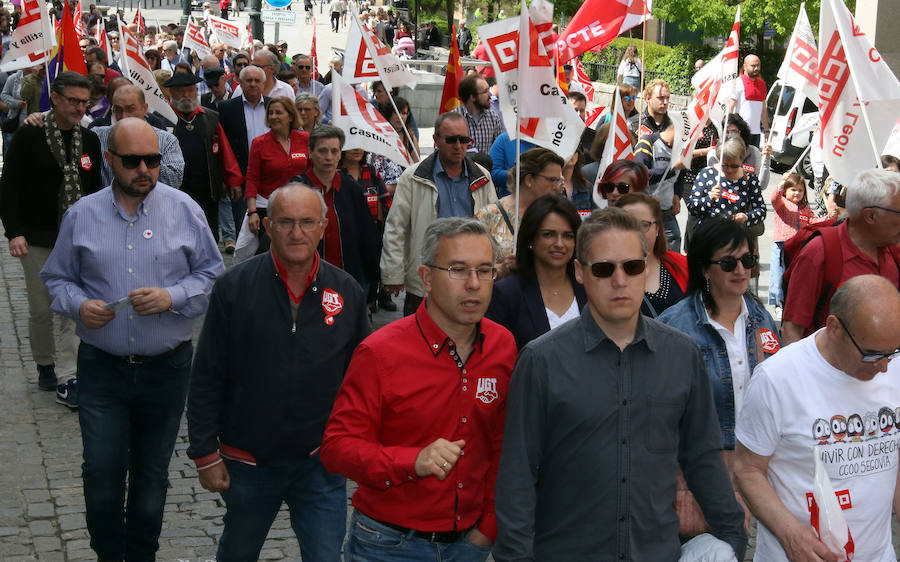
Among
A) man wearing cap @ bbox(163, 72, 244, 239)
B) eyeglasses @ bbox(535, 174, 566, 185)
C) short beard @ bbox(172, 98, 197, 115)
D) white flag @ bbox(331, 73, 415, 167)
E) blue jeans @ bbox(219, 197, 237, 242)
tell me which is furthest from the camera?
blue jeans @ bbox(219, 197, 237, 242)

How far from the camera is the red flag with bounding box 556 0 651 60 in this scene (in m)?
11.7

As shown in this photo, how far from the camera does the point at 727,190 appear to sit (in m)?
9.55

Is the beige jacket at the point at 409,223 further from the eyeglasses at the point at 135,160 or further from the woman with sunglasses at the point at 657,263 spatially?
the eyeglasses at the point at 135,160

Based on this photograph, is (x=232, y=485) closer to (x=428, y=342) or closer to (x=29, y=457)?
(x=428, y=342)

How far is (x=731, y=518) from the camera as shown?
368cm

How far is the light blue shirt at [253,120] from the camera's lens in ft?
39.3

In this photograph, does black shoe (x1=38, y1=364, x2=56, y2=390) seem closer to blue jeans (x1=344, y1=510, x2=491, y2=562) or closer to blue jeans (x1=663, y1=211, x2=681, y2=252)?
blue jeans (x1=663, y1=211, x2=681, y2=252)

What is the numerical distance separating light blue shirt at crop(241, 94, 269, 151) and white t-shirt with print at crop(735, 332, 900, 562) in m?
8.62

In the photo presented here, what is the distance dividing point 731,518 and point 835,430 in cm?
54

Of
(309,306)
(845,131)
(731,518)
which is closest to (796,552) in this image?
(731,518)

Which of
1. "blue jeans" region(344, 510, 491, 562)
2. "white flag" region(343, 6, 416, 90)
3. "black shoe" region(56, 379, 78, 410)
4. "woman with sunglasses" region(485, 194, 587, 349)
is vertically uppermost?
"white flag" region(343, 6, 416, 90)

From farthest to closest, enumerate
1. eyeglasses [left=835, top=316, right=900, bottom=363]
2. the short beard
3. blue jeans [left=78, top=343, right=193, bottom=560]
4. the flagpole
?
the short beard
the flagpole
blue jeans [left=78, top=343, right=193, bottom=560]
eyeglasses [left=835, top=316, right=900, bottom=363]

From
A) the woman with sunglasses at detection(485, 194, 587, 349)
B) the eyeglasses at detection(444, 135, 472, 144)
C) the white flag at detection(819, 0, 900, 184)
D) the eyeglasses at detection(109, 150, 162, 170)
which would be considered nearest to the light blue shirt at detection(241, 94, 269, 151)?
the eyeglasses at detection(444, 135, 472, 144)

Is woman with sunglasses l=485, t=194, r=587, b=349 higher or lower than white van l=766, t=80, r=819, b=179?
higher
